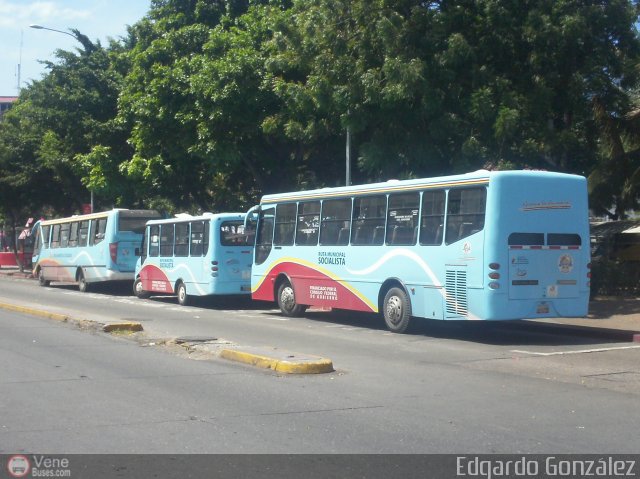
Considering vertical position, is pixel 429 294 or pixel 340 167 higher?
pixel 340 167

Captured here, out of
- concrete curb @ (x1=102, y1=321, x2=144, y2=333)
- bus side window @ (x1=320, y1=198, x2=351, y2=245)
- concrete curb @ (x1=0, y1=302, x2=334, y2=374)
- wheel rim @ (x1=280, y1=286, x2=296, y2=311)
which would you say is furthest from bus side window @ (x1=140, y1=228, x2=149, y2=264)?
concrete curb @ (x1=0, y1=302, x2=334, y2=374)

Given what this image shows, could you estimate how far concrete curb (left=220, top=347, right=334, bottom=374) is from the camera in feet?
38.3

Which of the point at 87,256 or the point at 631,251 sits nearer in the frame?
the point at 631,251

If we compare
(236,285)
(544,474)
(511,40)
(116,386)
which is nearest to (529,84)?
(511,40)

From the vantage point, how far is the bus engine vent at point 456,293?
1533cm

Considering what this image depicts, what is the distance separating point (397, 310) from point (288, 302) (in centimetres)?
457

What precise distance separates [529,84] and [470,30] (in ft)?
6.59

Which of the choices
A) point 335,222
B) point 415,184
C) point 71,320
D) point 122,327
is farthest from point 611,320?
point 71,320

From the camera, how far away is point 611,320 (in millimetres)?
18750

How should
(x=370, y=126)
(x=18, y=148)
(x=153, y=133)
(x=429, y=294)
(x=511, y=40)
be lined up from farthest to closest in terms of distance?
(x=18, y=148), (x=153, y=133), (x=370, y=126), (x=511, y=40), (x=429, y=294)

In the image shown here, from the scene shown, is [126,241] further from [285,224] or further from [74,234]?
[285,224]

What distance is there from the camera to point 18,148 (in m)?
43.9

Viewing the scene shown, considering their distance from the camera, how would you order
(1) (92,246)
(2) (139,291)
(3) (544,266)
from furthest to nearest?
(1) (92,246) → (2) (139,291) → (3) (544,266)

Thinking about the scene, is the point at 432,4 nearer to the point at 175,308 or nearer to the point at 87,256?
the point at 175,308
